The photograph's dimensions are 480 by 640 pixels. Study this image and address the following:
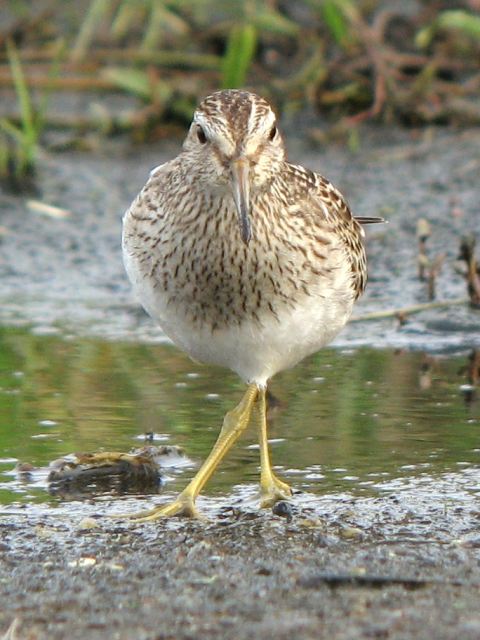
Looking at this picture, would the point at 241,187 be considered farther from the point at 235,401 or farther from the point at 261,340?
the point at 235,401

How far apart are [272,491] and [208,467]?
28 cm

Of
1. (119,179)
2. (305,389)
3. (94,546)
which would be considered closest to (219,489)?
(94,546)

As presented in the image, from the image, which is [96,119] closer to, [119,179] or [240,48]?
[119,179]

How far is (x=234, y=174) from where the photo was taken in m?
4.91

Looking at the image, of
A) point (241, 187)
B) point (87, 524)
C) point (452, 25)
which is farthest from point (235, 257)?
point (452, 25)

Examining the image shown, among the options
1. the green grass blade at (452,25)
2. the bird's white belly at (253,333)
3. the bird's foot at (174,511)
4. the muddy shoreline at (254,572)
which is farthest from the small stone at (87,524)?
the green grass blade at (452,25)

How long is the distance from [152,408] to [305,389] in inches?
30.9

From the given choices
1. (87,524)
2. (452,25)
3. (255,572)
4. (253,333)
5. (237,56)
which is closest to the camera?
(255,572)

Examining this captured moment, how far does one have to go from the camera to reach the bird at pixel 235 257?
199 inches

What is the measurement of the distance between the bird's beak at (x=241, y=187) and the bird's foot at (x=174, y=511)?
1.08 m

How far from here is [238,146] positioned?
4.93 m

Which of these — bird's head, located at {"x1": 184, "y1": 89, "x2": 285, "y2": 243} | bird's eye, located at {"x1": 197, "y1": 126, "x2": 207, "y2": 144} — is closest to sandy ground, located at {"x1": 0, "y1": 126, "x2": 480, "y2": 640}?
bird's head, located at {"x1": 184, "y1": 89, "x2": 285, "y2": 243}

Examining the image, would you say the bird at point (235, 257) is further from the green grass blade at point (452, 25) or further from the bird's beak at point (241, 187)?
the green grass blade at point (452, 25)

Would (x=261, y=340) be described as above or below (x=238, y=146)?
below
